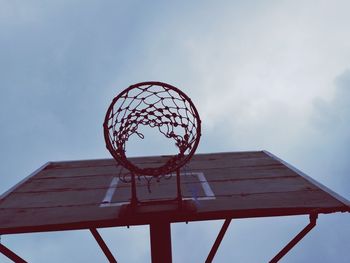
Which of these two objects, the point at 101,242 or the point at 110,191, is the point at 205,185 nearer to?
the point at 110,191

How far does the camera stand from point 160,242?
3.84m

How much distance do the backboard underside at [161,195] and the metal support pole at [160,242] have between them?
30 cm

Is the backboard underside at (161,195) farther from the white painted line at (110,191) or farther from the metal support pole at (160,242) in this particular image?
the metal support pole at (160,242)

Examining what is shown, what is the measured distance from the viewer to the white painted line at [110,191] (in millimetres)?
3888

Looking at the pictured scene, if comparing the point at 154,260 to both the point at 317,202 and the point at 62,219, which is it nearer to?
the point at 62,219

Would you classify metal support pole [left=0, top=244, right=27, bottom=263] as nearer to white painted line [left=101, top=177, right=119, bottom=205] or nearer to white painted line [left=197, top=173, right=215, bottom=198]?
white painted line [left=101, top=177, right=119, bottom=205]

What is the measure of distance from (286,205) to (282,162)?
145 centimetres

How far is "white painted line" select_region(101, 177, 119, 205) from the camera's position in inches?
153

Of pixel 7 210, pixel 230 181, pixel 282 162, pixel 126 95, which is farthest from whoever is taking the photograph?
pixel 282 162

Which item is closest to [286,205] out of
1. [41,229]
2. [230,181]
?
[230,181]

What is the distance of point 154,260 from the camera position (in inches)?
151

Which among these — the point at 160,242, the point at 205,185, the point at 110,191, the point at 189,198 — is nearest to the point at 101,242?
the point at 110,191

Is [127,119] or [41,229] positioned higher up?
[127,119]

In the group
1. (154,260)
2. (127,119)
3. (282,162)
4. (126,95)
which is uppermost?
(126,95)
